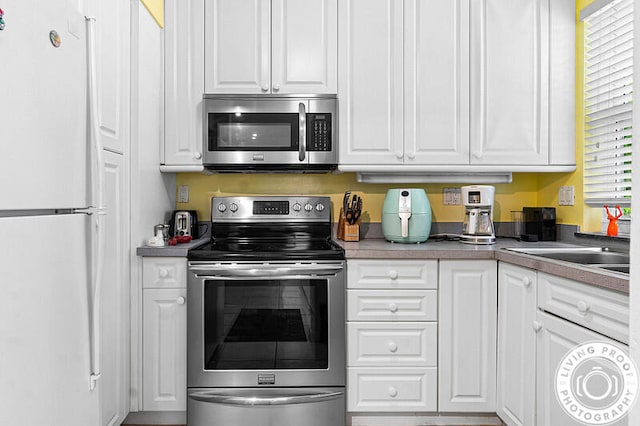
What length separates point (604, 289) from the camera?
4.66 feet

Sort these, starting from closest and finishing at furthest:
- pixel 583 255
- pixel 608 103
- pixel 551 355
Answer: pixel 551 355, pixel 583 255, pixel 608 103

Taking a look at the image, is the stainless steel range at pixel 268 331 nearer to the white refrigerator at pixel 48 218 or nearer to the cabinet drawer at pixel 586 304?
the white refrigerator at pixel 48 218

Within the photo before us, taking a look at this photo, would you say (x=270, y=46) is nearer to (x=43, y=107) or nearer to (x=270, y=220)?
(x=270, y=220)

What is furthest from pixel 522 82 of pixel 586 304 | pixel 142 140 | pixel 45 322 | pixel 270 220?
pixel 45 322

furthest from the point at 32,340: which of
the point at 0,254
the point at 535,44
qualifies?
the point at 535,44

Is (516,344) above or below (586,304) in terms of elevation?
below

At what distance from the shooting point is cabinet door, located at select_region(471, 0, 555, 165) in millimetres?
2549

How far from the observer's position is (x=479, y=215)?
8.30 feet

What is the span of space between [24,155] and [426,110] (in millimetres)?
1972

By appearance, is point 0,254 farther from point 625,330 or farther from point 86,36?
point 625,330

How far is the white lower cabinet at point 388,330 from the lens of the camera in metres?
2.25

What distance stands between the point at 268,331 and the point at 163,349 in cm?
51

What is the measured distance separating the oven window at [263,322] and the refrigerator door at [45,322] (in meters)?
0.79

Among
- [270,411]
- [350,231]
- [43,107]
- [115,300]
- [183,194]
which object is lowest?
[270,411]
